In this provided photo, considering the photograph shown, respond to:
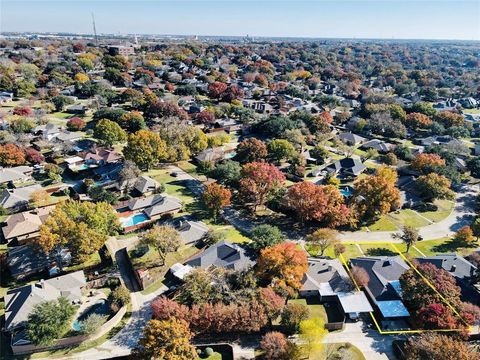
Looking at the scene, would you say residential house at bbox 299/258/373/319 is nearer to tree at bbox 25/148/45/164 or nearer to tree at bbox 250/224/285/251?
tree at bbox 250/224/285/251

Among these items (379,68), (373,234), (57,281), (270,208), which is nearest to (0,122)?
(57,281)

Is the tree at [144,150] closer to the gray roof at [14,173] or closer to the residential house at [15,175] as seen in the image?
the residential house at [15,175]

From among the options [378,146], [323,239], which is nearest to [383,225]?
[323,239]

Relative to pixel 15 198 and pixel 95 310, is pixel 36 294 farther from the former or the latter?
pixel 15 198

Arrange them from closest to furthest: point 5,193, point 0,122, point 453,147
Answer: point 5,193 < point 453,147 < point 0,122

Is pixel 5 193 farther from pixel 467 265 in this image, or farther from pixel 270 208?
pixel 467 265

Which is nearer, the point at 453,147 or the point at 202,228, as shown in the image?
the point at 202,228

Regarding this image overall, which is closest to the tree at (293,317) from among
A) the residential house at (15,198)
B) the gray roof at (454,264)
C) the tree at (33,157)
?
the gray roof at (454,264)
